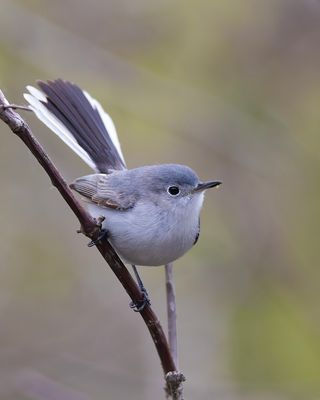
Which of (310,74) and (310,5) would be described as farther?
(310,74)

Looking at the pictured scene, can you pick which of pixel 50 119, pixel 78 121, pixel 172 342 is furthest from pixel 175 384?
pixel 78 121

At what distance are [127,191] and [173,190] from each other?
0.67 feet

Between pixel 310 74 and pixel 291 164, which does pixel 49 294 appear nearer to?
pixel 291 164

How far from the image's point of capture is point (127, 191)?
2918 mm

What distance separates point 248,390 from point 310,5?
7.62ft

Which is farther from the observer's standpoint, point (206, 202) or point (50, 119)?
point (206, 202)

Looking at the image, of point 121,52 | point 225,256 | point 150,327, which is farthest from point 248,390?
point 121,52

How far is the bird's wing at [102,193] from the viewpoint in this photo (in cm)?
286

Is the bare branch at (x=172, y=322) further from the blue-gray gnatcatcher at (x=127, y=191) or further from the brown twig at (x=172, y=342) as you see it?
the blue-gray gnatcatcher at (x=127, y=191)

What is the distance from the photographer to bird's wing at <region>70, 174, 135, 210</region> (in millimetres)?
2855

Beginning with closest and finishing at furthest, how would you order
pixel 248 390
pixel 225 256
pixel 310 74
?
1. pixel 248 390
2. pixel 225 256
3. pixel 310 74

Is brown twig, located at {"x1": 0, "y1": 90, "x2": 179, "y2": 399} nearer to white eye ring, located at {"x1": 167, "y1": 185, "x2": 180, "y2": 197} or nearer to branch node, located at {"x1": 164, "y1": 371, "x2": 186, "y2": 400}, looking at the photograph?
branch node, located at {"x1": 164, "y1": 371, "x2": 186, "y2": 400}

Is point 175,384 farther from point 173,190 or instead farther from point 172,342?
point 173,190

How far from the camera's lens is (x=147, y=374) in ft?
12.7
